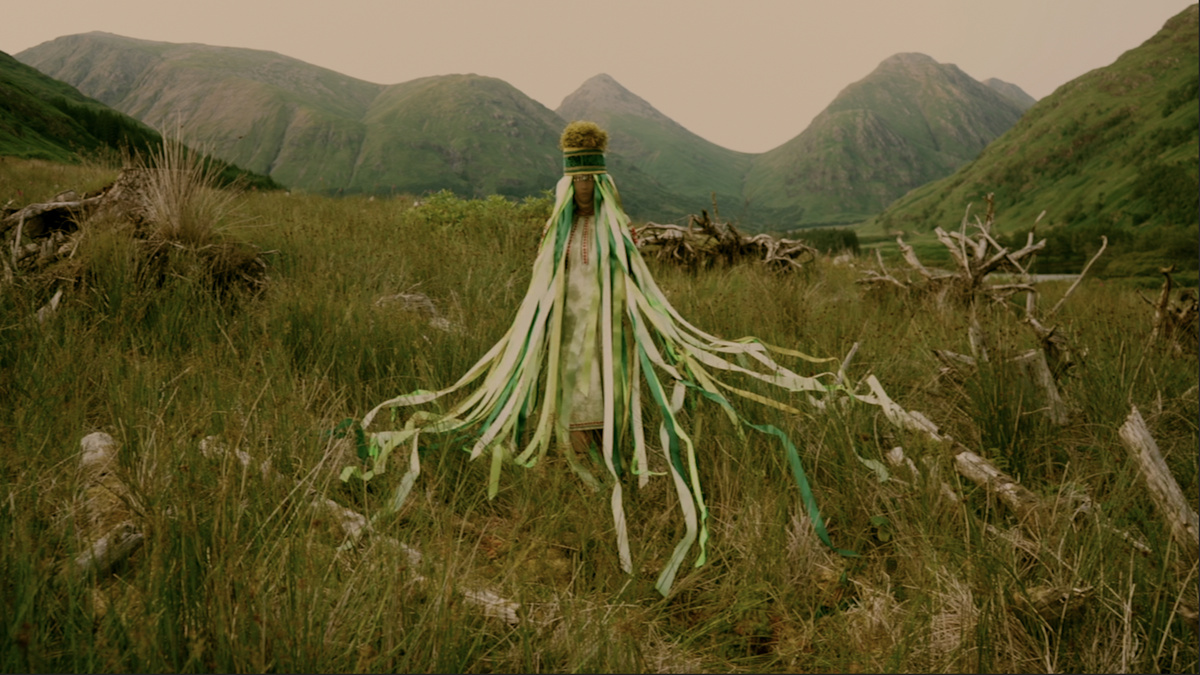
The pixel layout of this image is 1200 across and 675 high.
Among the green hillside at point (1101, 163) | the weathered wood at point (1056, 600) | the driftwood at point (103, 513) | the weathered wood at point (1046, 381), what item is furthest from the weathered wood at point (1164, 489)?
the green hillside at point (1101, 163)

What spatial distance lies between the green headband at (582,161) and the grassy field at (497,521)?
1.29 m

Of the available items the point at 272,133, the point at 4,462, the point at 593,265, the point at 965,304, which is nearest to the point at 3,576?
the point at 4,462

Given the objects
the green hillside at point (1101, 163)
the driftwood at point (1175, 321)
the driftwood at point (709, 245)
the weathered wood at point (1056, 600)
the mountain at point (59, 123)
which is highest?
the green hillside at point (1101, 163)

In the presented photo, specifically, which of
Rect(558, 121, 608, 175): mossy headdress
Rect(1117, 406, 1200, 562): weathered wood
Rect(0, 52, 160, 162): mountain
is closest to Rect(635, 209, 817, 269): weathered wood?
Rect(558, 121, 608, 175): mossy headdress

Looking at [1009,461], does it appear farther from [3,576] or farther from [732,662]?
[3,576]

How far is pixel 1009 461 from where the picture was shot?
2.74 metres

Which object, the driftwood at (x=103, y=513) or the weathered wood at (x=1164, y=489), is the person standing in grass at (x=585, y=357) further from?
the weathered wood at (x=1164, y=489)

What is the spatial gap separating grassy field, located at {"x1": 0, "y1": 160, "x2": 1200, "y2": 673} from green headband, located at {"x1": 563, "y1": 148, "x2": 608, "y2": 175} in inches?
50.6

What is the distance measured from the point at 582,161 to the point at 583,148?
6cm

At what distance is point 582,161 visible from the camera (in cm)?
303

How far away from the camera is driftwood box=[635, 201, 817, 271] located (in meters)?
7.56

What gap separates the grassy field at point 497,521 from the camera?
61.7 inches

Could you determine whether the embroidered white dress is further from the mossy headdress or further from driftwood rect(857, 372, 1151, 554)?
driftwood rect(857, 372, 1151, 554)

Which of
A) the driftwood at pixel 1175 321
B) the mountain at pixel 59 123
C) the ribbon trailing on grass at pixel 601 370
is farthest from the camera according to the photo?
the mountain at pixel 59 123
